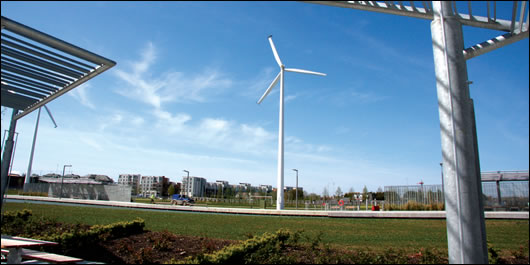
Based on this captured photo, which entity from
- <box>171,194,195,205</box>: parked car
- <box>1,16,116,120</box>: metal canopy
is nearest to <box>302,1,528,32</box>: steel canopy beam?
<box>1,16,116,120</box>: metal canopy

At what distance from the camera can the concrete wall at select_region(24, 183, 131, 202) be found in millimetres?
43344

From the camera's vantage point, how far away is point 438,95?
352 cm

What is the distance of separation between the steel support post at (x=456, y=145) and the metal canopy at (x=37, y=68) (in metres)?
5.18

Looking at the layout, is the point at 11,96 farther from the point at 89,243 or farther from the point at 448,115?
the point at 448,115

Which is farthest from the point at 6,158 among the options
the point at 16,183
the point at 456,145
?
the point at 16,183

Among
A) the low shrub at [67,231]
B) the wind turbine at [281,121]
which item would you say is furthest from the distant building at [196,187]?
the low shrub at [67,231]

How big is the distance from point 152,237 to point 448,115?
8427 mm

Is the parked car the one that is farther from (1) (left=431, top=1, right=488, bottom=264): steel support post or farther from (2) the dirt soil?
(1) (left=431, top=1, right=488, bottom=264): steel support post

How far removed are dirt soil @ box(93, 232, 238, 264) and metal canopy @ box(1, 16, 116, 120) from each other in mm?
3869

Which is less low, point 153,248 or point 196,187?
point 153,248

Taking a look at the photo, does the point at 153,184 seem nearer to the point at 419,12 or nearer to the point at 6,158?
the point at 6,158

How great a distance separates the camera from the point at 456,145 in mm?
3322

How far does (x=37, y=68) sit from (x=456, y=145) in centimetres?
674

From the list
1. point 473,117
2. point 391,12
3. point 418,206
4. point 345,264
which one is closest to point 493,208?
point 345,264
